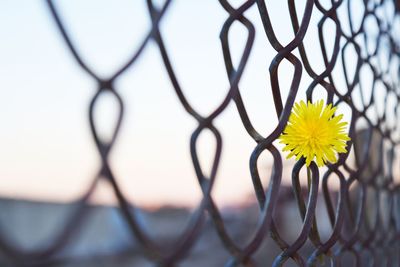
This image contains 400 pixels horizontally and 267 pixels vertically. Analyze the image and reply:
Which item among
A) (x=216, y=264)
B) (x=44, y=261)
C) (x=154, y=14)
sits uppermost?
(x=216, y=264)

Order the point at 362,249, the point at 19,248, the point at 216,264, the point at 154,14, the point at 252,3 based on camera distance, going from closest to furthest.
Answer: the point at 19,248 < the point at 154,14 < the point at 252,3 < the point at 362,249 < the point at 216,264

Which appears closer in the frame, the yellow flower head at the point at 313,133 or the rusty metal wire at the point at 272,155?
the rusty metal wire at the point at 272,155

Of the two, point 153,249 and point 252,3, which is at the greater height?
point 252,3

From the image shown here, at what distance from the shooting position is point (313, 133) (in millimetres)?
426

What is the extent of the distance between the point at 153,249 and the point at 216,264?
6135 mm

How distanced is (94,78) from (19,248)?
91 mm

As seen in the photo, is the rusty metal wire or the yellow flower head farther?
the yellow flower head

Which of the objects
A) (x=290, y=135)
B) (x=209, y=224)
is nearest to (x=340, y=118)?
(x=290, y=135)

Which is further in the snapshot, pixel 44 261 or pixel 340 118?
pixel 340 118

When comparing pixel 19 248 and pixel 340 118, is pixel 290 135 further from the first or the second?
pixel 19 248

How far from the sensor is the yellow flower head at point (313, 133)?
16.7 inches

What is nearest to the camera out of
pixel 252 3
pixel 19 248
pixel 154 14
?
pixel 19 248

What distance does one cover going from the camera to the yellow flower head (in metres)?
0.42

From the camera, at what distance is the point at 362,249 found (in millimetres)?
671
